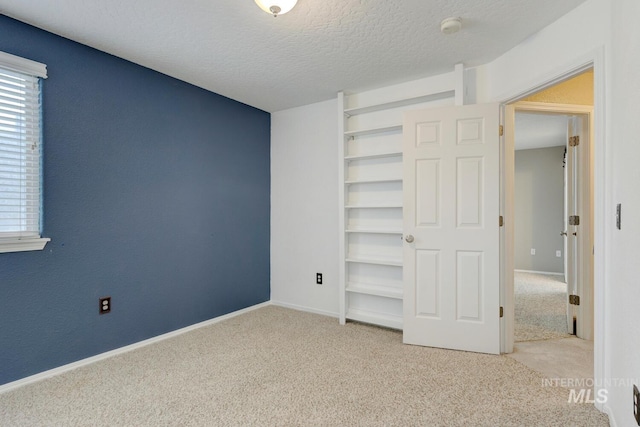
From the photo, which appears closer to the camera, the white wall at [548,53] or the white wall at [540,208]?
the white wall at [548,53]

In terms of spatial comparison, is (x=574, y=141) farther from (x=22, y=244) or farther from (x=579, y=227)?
(x=22, y=244)

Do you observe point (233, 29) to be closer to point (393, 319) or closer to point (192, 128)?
point (192, 128)

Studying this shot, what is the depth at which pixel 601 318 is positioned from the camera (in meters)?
1.83

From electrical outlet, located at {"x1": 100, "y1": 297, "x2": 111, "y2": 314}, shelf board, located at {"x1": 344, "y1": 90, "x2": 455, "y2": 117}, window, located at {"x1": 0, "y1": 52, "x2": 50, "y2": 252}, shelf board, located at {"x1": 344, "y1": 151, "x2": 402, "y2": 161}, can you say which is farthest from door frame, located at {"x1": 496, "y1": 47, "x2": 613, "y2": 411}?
window, located at {"x1": 0, "y1": 52, "x2": 50, "y2": 252}

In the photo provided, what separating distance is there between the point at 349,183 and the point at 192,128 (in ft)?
5.48

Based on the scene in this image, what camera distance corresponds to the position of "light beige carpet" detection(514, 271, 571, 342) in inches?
118

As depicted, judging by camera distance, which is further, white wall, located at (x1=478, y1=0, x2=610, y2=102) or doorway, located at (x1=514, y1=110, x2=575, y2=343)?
doorway, located at (x1=514, y1=110, x2=575, y2=343)

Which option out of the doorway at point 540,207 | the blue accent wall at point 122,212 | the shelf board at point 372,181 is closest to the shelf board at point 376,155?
the shelf board at point 372,181

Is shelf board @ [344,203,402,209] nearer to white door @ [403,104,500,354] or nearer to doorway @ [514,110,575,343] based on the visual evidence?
white door @ [403,104,500,354]

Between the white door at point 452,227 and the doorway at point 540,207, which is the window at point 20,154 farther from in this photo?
the doorway at point 540,207

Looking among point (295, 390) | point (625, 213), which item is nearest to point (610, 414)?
point (625, 213)

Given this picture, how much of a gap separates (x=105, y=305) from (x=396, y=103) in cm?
310

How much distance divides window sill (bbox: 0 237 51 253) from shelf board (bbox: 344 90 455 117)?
275 centimetres

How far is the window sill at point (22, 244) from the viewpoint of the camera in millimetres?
2010
